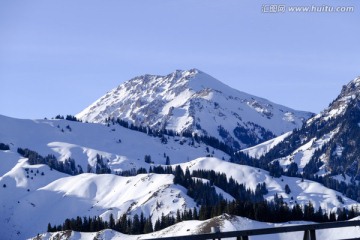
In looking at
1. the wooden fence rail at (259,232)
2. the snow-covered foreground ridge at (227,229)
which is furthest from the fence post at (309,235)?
the snow-covered foreground ridge at (227,229)

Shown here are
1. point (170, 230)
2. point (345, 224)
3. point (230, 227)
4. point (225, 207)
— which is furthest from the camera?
point (225, 207)

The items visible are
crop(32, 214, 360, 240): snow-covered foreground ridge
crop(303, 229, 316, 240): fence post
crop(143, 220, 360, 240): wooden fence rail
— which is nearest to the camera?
crop(143, 220, 360, 240): wooden fence rail

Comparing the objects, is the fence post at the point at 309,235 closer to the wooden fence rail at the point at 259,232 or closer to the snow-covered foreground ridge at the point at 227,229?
the wooden fence rail at the point at 259,232

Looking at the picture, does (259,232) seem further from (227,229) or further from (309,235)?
(227,229)

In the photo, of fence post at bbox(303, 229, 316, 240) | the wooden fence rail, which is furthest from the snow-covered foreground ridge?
the wooden fence rail

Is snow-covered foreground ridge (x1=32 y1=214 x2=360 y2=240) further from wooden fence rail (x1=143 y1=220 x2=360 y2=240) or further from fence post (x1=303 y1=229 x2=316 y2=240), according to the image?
wooden fence rail (x1=143 y1=220 x2=360 y2=240)

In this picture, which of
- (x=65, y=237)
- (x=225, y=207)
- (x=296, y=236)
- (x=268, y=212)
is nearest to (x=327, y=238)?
(x=296, y=236)

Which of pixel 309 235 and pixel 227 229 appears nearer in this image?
pixel 309 235

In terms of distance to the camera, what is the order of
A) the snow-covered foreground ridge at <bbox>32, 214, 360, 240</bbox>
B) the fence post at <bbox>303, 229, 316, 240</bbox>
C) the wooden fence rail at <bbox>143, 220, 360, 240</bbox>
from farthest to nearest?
the snow-covered foreground ridge at <bbox>32, 214, 360, 240</bbox> → the fence post at <bbox>303, 229, 316, 240</bbox> → the wooden fence rail at <bbox>143, 220, 360, 240</bbox>

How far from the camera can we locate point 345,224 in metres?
35.5

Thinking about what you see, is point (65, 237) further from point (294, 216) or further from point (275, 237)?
point (275, 237)

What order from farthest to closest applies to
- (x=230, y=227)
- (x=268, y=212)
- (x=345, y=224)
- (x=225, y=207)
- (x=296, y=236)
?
(x=225, y=207) → (x=268, y=212) → (x=230, y=227) → (x=296, y=236) → (x=345, y=224)

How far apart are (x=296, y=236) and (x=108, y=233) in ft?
190

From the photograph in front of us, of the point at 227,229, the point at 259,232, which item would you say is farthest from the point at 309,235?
the point at 227,229
